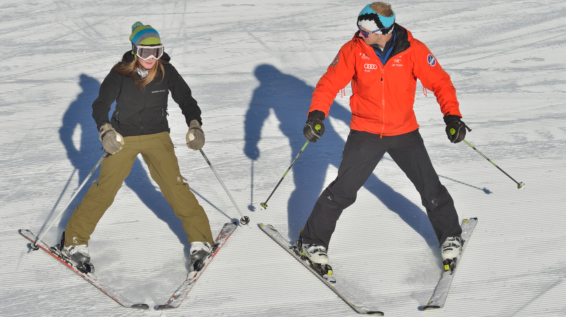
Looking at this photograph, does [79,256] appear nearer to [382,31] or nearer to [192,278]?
[192,278]

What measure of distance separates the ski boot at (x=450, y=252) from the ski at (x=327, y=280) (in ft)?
2.45

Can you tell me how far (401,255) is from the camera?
14.4 ft

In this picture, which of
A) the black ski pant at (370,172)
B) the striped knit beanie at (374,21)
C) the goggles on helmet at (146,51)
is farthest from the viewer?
the black ski pant at (370,172)

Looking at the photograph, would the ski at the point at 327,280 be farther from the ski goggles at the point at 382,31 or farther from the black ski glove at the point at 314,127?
the ski goggles at the point at 382,31

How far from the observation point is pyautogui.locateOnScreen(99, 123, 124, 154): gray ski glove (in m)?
3.83

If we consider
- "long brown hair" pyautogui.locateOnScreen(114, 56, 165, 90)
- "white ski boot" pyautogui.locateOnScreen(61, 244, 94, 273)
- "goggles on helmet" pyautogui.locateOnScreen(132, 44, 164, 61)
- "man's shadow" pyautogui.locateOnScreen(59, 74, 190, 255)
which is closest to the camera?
"goggles on helmet" pyautogui.locateOnScreen(132, 44, 164, 61)

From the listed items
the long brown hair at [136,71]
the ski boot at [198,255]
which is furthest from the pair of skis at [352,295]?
the long brown hair at [136,71]

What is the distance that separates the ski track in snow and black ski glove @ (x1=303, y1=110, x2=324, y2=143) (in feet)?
3.37

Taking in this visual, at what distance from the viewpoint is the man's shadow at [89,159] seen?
4.97 meters

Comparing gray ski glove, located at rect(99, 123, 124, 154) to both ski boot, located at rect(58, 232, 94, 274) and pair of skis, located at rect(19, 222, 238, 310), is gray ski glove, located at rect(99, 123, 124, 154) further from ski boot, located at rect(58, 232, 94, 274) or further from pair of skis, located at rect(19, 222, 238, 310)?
pair of skis, located at rect(19, 222, 238, 310)

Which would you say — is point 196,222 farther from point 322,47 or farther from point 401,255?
point 322,47

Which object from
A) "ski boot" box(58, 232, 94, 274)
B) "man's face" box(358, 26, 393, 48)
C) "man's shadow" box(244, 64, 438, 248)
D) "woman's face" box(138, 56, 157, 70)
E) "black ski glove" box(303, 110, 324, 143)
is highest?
"man's face" box(358, 26, 393, 48)

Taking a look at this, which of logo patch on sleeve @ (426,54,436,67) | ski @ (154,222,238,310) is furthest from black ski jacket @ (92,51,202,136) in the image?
logo patch on sleeve @ (426,54,436,67)

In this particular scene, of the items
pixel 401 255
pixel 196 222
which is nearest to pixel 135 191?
pixel 196 222
